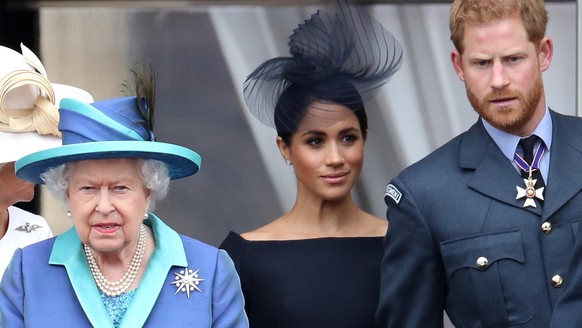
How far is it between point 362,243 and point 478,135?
806 millimetres

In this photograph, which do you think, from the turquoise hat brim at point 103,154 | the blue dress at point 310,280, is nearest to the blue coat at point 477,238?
the blue dress at point 310,280

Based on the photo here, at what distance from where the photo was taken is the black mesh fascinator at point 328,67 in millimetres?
4852

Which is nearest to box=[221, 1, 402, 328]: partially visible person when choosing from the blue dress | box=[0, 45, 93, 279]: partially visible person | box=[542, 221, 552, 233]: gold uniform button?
the blue dress

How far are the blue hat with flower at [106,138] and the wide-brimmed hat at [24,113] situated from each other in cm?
36

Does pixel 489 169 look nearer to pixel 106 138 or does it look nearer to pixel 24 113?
pixel 106 138

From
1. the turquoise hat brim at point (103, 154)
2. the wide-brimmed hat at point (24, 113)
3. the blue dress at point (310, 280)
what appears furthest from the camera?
the blue dress at point (310, 280)

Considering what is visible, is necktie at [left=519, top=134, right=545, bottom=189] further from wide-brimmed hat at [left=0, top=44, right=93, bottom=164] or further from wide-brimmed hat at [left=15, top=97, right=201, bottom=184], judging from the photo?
wide-brimmed hat at [left=0, top=44, right=93, bottom=164]

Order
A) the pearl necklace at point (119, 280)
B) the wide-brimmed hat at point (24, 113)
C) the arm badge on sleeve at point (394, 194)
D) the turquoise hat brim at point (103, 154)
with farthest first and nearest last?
the wide-brimmed hat at point (24, 113)
the arm badge on sleeve at point (394, 194)
the pearl necklace at point (119, 280)
the turquoise hat brim at point (103, 154)

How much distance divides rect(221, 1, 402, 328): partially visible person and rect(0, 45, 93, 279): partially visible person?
73cm

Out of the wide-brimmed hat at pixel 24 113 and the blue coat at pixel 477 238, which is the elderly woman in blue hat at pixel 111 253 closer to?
the wide-brimmed hat at pixel 24 113

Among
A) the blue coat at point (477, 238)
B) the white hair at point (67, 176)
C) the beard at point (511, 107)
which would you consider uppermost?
the white hair at point (67, 176)

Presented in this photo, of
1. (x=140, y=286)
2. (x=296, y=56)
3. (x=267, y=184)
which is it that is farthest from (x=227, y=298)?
(x=267, y=184)

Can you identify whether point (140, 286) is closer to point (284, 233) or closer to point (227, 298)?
point (227, 298)

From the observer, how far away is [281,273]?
487cm
